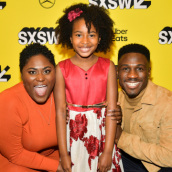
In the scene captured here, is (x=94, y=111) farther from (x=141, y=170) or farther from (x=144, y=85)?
(x=141, y=170)

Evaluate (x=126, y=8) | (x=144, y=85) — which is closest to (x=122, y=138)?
(x=144, y=85)

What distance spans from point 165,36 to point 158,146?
1227mm

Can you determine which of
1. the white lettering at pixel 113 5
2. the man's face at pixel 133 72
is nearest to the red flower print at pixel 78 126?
the man's face at pixel 133 72

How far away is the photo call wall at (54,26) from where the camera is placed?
2.04 meters

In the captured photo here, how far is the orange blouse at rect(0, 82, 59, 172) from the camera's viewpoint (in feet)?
4.45

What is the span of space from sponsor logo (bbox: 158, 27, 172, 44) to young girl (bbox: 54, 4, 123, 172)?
92 cm

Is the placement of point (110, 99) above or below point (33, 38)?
below

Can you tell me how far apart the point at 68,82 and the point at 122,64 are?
18.0 inches

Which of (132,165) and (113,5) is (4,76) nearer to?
(113,5)

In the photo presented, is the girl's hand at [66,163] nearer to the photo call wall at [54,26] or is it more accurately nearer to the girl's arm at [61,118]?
the girl's arm at [61,118]

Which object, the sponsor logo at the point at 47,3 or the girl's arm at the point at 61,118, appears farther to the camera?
the sponsor logo at the point at 47,3

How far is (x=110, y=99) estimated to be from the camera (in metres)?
1.47

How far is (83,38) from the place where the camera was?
4.52 feet

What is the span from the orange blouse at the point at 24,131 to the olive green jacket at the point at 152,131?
23.5 inches
